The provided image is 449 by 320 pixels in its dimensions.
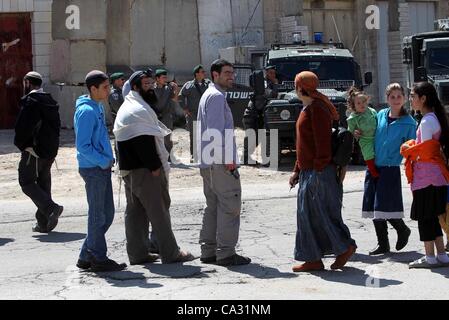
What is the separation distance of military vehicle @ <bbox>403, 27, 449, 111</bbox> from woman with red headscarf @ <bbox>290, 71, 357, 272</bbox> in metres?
9.87

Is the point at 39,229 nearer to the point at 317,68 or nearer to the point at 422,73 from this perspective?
the point at 317,68

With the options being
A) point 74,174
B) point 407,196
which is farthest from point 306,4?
point 407,196

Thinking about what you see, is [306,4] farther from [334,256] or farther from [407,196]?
[334,256]

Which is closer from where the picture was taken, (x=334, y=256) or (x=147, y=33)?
(x=334, y=256)

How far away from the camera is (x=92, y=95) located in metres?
8.62

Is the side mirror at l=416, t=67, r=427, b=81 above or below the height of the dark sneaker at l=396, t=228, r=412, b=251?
above

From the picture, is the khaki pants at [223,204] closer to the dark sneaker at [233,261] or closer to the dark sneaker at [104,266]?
the dark sneaker at [233,261]

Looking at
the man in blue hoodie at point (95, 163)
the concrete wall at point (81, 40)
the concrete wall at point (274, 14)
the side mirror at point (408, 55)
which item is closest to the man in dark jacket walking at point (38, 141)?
the man in blue hoodie at point (95, 163)

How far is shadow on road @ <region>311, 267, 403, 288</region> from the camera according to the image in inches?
310

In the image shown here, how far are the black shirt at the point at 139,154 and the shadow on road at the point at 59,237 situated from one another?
7.43 feet

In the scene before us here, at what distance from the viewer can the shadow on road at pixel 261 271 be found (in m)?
8.30

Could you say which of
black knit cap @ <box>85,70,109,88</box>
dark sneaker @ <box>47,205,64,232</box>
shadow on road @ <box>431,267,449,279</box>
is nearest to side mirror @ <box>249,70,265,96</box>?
dark sneaker @ <box>47,205,64,232</box>

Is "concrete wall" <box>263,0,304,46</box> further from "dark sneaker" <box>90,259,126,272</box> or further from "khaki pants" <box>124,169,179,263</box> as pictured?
"dark sneaker" <box>90,259,126,272</box>

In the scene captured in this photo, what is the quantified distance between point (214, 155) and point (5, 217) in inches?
186
